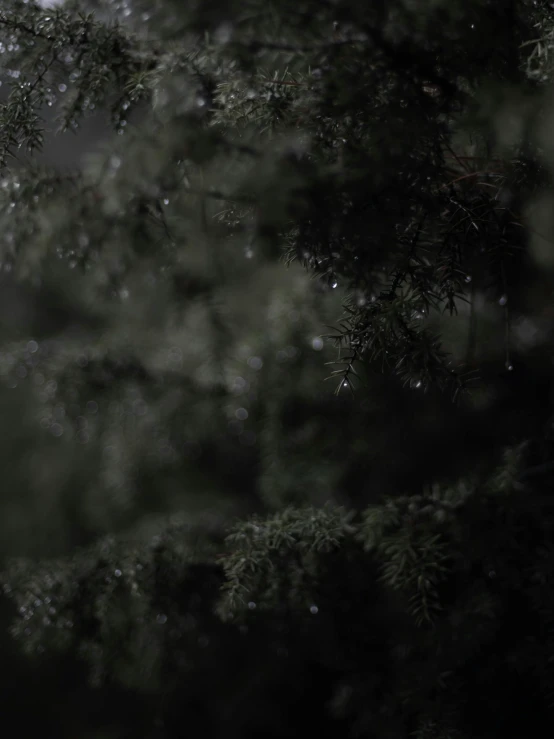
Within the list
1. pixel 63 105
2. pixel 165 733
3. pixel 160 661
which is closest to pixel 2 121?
pixel 63 105

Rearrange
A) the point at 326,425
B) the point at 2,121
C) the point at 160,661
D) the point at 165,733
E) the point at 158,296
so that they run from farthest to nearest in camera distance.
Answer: the point at 158,296 < the point at 165,733 < the point at 326,425 < the point at 160,661 < the point at 2,121

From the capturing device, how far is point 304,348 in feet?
4.28

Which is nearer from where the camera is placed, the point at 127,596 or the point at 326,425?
the point at 127,596

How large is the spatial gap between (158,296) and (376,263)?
1037 millimetres

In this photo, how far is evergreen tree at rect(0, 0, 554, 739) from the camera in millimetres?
677

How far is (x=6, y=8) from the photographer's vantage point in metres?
0.82

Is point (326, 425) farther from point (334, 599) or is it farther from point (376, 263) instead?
point (376, 263)

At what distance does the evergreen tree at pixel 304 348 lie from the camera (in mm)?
677

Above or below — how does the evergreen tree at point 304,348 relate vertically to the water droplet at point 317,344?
below

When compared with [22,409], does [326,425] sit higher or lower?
lower

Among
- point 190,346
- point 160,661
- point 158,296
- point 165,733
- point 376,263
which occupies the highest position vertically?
point 158,296

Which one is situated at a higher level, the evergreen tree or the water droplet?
the water droplet

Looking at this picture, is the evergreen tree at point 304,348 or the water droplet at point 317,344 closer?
A: the evergreen tree at point 304,348

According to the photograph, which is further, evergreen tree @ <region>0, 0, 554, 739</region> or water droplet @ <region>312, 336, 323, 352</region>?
water droplet @ <region>312, 336, 323, 352</region>
